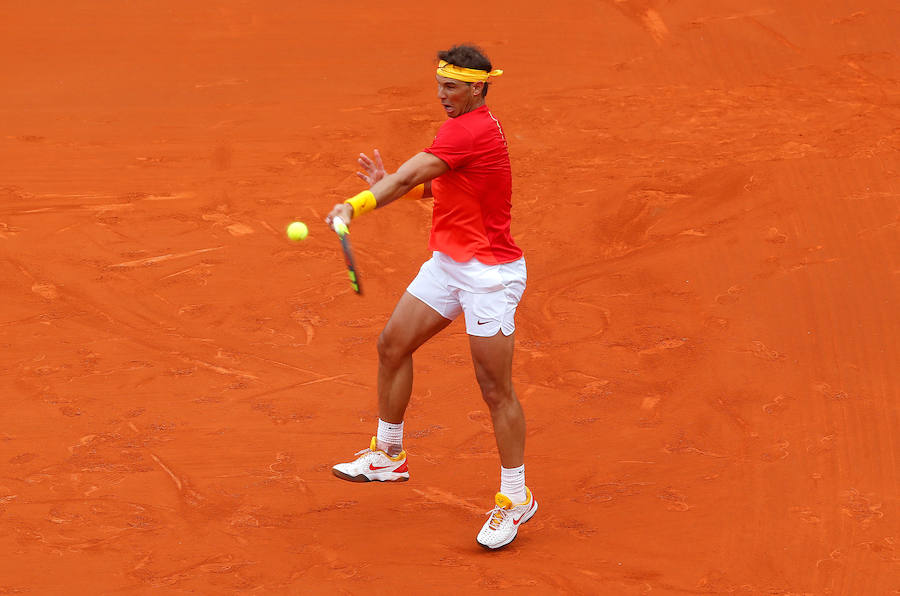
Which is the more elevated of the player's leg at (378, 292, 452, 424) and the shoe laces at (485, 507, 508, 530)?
the player's leg at (378, 292, 452, 424)

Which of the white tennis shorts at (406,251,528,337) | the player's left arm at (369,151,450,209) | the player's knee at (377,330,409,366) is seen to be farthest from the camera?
the player's knee at (377,330,409,366)

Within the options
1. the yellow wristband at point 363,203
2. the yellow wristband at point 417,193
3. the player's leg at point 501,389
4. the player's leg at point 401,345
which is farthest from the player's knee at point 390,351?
the yellow wristband at point 363,203

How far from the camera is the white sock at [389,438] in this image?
620 cm

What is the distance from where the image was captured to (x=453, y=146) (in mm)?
5395

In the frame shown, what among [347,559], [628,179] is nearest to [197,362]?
[347,559]

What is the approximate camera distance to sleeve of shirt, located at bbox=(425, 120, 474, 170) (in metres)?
5.38

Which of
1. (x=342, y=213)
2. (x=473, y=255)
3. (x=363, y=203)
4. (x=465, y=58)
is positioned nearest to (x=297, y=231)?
(x=342, y=213)

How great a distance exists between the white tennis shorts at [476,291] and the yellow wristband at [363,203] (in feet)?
2.20

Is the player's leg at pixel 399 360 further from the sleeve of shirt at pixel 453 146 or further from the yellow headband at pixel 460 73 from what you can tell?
the yellow headband at pixel 460 73

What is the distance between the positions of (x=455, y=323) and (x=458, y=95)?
133 inches

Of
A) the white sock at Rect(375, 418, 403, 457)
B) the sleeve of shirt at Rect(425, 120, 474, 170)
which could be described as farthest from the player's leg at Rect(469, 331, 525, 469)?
the sleeve of shirt at Rect(425, 120, 474, 170)

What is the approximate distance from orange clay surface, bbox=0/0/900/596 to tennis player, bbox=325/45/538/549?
58cm

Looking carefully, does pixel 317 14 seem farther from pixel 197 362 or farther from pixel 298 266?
pixel 197 362

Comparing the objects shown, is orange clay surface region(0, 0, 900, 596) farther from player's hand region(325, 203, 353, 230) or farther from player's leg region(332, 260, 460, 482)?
player's hand region(325, 203, 353, 230)
